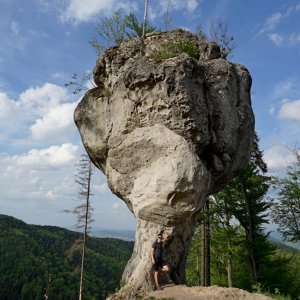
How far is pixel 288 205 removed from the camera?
2630cm

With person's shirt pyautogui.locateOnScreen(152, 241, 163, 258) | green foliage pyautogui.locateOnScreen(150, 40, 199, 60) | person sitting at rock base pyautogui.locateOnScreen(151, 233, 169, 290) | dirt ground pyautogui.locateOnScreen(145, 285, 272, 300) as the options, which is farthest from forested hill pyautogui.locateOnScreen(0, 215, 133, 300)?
green foliage pyautogui.locateOnScreen(150, 40, 199, 60)

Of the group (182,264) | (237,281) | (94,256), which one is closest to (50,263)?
(94,256)

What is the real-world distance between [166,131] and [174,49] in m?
3.97

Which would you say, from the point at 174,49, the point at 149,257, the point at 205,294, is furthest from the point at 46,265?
the point at 205,294

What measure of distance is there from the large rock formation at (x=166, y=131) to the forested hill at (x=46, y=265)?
44.7m

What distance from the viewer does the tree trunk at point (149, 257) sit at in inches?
468

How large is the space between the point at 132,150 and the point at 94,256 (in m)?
87.5

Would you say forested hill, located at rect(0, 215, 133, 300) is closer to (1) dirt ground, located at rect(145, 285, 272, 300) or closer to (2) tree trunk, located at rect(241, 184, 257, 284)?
(2) tree trunk, located at rect(241, 184, 257, 284)

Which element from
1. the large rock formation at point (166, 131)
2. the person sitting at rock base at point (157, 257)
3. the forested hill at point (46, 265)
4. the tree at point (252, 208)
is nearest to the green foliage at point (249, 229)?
the tree at point (252, 208)

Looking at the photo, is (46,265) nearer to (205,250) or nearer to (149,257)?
(205,250)

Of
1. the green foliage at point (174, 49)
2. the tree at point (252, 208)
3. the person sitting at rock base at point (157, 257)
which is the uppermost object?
the green foliage at point (174, 49)

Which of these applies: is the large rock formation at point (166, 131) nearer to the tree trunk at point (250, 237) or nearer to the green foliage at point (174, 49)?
the green foliage at point (174, 49)

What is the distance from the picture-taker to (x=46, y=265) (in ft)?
272

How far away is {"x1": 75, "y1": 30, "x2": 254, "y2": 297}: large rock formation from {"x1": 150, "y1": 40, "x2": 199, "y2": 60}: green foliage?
1.8 inches
